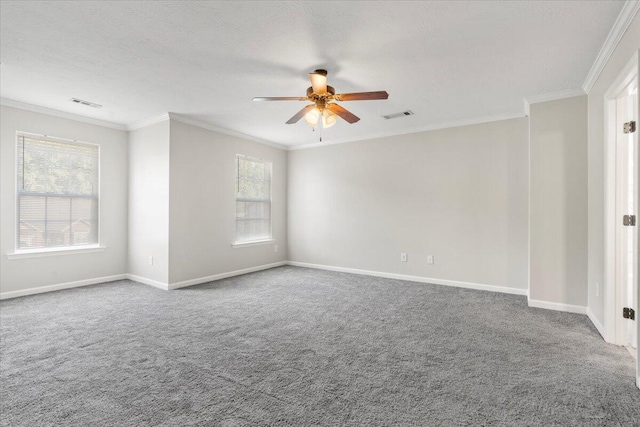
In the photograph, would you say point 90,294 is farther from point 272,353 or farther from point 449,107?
point 449,107

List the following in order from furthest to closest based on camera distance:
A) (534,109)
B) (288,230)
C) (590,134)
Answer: (288,230) < (534,109) < (590,134)

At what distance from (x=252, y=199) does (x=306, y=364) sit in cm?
407

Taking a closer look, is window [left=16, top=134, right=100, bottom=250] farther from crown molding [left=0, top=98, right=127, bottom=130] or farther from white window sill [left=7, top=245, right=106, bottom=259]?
crown molding [left=0, top=98, right=127, bottom=130]

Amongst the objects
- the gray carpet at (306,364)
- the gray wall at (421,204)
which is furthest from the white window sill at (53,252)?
the gray wall at (421,204)

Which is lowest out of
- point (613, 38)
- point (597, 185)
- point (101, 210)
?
point (101, 210)

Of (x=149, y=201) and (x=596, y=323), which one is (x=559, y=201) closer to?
(x=596, y=323)

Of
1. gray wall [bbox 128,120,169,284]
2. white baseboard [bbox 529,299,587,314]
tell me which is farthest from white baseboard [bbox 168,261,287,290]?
white baseboard [bbox 529,299,587,314]

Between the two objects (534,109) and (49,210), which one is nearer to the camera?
(534,109)

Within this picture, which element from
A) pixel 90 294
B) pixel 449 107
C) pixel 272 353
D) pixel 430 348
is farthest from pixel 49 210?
pixel 449 107

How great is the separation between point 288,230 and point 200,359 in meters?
4.33

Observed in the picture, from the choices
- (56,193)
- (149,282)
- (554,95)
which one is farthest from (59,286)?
(554,95)

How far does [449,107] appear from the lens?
4.22 m

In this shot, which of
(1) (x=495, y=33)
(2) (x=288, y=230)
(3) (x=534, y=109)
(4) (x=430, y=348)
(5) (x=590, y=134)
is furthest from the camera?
(2) (x=288, y=230)

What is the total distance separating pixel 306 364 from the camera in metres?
2.38
